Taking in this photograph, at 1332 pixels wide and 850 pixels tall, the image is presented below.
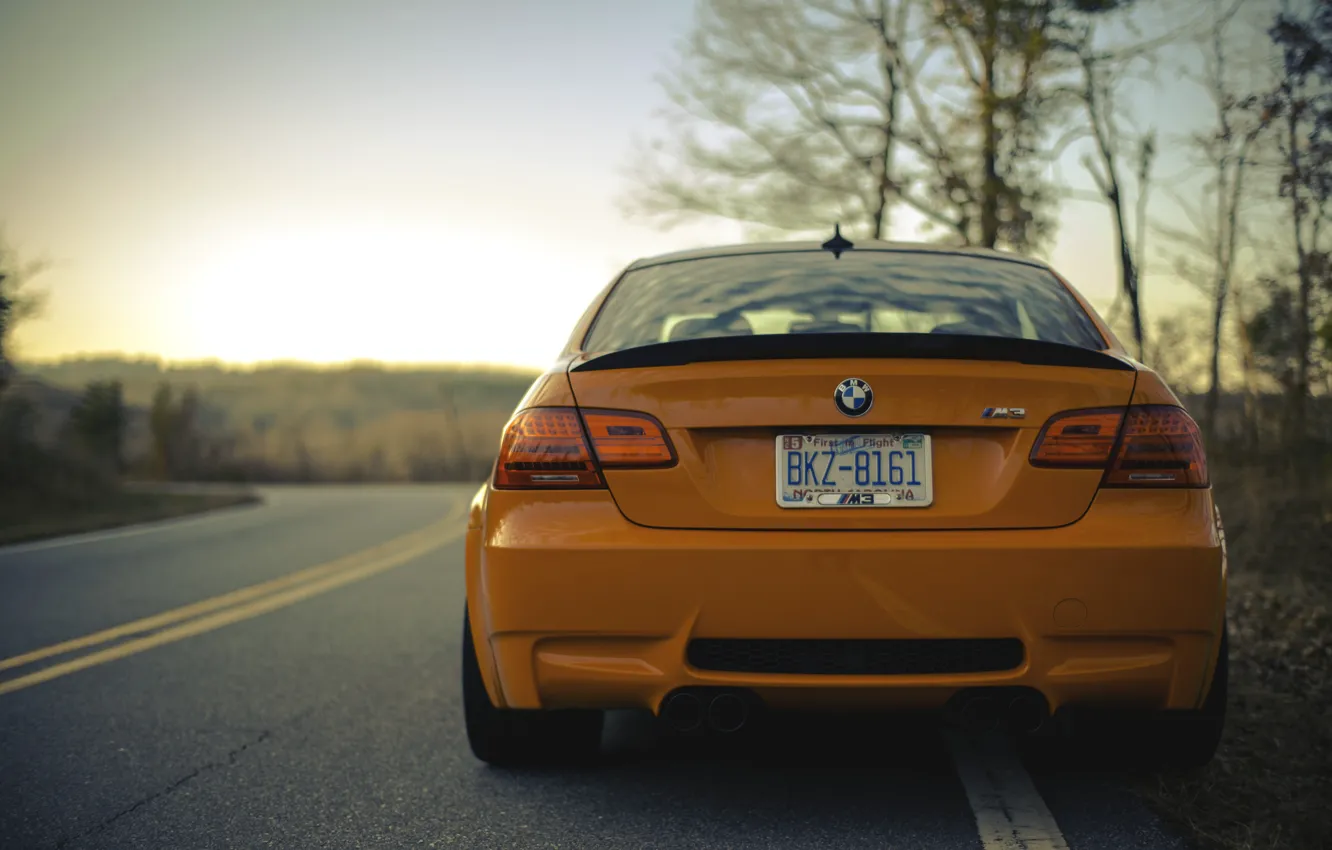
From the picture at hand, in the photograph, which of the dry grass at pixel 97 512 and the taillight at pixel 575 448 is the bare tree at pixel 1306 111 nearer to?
the taillight at pixel 575 448

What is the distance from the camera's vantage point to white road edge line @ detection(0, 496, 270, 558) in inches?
465

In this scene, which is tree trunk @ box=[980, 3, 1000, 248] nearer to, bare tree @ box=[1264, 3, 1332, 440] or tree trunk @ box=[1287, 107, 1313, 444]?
tree trunk @ box=[1287, 107, 1313, 444]

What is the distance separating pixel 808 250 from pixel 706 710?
1.74 metres

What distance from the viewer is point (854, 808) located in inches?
134

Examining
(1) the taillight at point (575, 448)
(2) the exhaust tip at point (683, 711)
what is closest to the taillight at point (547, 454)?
(1) the taillight at point (575, 448)

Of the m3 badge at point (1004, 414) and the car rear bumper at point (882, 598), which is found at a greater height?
the m3 badge at point (1004, 414)

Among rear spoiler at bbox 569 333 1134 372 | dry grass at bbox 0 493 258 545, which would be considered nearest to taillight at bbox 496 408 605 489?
rear spoiler at bbox 569 333 1134 372

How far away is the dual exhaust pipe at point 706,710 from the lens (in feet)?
10.2

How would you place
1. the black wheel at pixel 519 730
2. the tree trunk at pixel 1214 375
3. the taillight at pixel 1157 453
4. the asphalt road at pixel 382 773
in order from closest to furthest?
the taillight at pixel 1157 453 < the asphalt road at pixel 382 773 < the black wheel at pixel 519 730 < the tree trunk at pixel 1214 375

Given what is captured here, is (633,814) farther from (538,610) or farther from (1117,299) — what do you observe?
(1117,299)

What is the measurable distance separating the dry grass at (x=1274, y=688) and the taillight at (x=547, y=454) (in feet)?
5.88

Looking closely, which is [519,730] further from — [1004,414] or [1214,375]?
[1214,375]

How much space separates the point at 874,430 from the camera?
10.1ft

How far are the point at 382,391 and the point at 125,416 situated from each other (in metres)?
73.1
